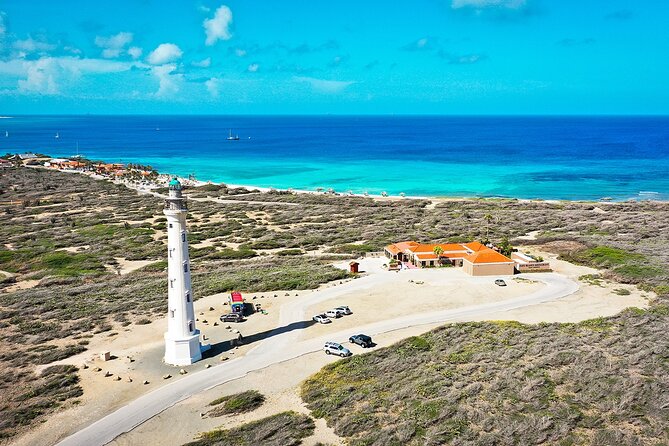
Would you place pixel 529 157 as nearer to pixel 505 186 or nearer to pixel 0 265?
pixel 505 186

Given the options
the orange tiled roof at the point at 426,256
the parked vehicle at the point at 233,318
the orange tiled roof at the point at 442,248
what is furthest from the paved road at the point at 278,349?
the orange tiled roof at the point at 442,248

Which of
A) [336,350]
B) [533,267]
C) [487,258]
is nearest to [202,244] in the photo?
[487,258]

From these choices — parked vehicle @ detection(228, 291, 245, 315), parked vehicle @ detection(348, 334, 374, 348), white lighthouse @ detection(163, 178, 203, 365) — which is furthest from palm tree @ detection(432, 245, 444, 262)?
white lighthouse @ detection(163, 178, 203, 365)

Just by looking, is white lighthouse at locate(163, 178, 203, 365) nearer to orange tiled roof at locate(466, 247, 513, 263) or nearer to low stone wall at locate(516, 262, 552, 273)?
orange tiled roof at locate(466, 247, 513, 263)

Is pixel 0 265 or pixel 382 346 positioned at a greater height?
pixel 0 265

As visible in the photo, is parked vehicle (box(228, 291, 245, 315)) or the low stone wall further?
the low stone wall

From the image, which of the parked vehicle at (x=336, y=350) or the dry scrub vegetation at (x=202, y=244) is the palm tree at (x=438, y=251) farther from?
the parked vehicle at (x=336, y=350)

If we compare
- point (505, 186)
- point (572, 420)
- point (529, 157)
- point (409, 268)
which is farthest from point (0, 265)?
point (529, 157)
